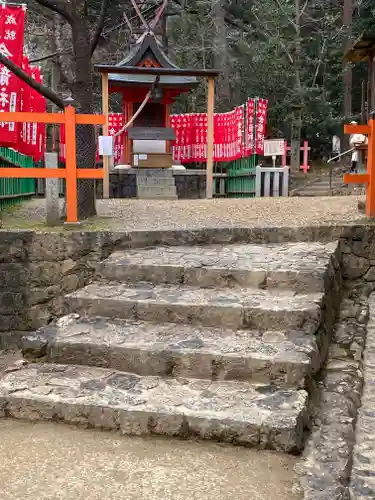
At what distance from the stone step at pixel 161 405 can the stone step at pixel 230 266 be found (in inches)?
40.9

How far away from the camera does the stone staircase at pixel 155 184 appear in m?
11.6

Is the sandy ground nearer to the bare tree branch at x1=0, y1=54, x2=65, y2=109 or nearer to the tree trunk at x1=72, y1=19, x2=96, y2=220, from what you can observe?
the tree trunk at x1=72, y1=19, x2=96, y2=220

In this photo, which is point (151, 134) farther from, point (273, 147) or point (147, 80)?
point (273, 147)

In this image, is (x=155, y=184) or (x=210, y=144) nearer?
(x=210, y=144)

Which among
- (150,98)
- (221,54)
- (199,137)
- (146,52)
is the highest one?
(221,54)

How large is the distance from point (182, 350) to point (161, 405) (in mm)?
436

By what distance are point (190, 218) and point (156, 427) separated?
3.57 metres

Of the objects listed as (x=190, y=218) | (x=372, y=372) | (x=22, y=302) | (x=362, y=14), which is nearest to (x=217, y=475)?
(x=372, y=372)

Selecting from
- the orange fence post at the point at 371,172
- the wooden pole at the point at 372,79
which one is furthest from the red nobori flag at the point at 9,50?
the wooden pole at the point at 372,79

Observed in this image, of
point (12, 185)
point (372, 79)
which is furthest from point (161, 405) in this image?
point (372, 79)

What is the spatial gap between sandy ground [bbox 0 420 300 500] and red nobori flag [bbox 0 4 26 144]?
16.7ft

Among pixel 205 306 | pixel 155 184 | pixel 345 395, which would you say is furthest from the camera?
pixel 155 184

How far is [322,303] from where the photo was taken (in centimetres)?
337

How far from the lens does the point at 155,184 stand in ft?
39.0
